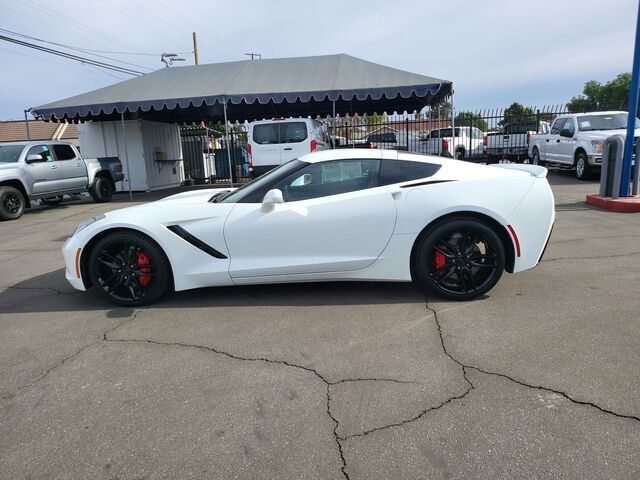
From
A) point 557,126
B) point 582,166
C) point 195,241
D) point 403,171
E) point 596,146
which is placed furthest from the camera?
point 557,126

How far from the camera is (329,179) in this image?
412 centimetres

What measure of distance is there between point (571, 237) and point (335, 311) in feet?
14.1

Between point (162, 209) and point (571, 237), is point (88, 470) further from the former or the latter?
point (571, 237)

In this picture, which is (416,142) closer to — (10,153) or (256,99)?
(256,99)

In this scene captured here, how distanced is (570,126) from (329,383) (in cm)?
1350

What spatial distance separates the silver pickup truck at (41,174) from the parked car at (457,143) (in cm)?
1251

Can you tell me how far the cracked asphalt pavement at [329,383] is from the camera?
2.15 meters

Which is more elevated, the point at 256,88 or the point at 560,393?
the point at 256,88

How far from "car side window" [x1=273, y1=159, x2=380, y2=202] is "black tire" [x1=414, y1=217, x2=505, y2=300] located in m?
0.74

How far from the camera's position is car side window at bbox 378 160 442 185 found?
4.05m

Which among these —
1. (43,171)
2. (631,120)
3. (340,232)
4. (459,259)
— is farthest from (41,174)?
(631,120)

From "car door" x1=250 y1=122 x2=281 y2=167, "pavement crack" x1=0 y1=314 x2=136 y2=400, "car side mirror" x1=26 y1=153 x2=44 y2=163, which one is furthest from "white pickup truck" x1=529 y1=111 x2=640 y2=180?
"car side mirror" x1=26 y1=153 x2=44 y2=163

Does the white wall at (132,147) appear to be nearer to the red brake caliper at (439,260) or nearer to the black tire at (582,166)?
the black tire at (582,166)

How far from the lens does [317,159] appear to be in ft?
13.7
